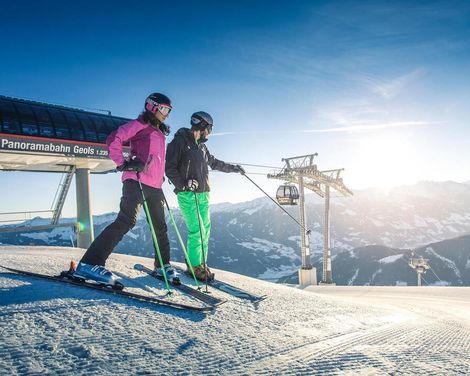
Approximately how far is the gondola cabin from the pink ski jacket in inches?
658

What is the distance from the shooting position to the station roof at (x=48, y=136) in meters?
14.1

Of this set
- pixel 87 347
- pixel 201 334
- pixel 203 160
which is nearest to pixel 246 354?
pixel 201 334

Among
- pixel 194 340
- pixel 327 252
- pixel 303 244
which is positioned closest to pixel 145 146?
pixel 194 340

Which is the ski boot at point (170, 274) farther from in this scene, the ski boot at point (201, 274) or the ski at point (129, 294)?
the ski at point (129, 294)

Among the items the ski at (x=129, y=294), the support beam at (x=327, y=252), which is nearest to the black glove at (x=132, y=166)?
the ski at (x=129, y=294)

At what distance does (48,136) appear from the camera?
581 inches

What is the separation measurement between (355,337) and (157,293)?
1.77 meters

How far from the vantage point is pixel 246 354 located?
6.30 feet

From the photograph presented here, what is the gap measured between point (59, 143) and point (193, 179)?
12846 millimetres

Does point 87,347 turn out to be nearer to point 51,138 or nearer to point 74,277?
point 74,277

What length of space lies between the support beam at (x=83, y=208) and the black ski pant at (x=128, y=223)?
15.0 metres

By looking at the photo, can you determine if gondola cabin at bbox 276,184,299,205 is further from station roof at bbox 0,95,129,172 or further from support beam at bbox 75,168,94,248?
support beam at bbox 75,168,94,248

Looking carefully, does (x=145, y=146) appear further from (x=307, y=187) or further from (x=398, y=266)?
(x=398, y=266)

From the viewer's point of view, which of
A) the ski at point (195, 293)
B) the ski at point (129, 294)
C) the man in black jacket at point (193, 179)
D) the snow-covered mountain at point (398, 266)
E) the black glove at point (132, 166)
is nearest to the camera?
the ski at point (129, 294)
